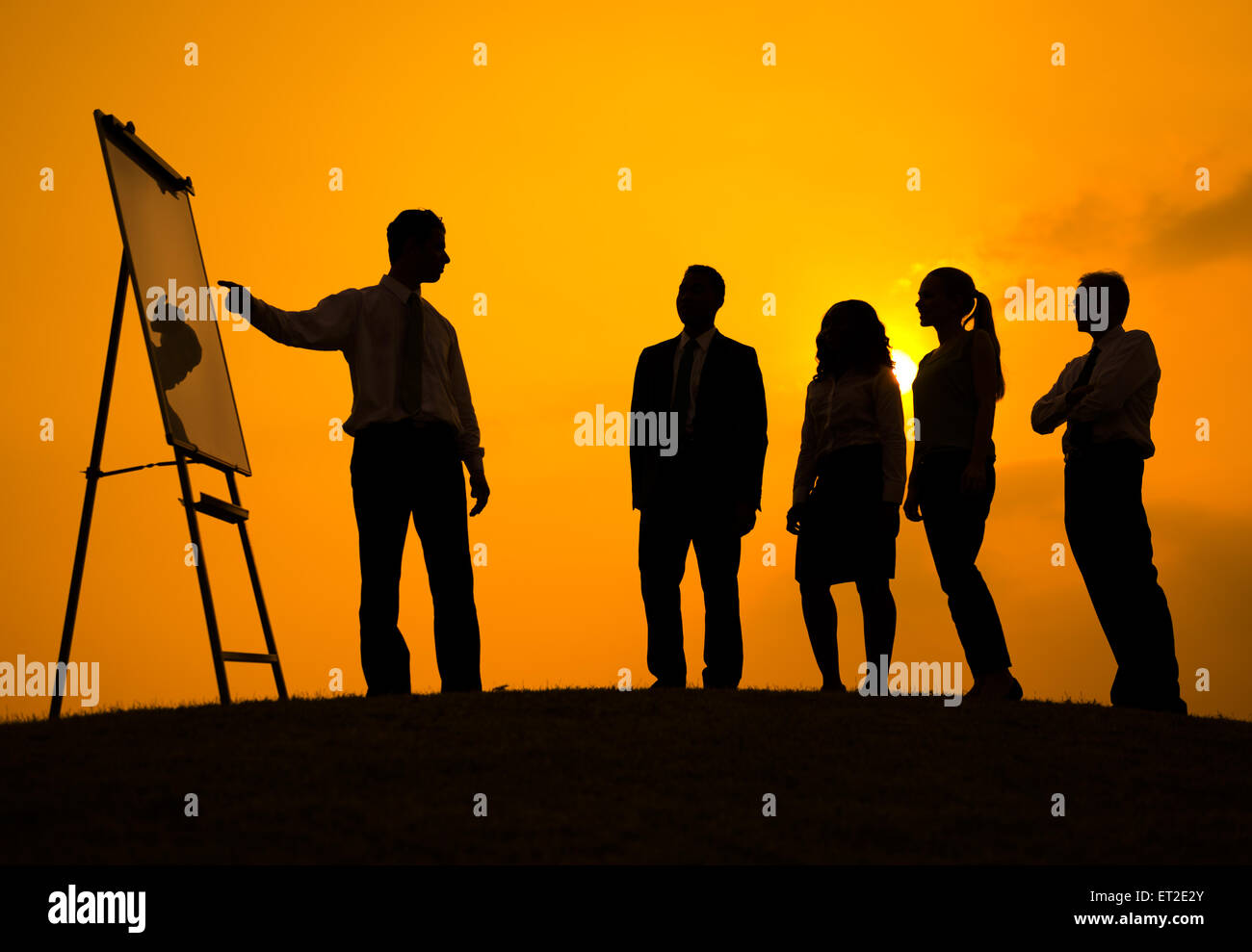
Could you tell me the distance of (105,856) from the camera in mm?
5262

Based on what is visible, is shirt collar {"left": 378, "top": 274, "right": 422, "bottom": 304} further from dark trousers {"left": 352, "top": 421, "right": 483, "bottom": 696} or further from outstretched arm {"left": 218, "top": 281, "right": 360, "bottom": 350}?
dark trousers {"left": 352, "top": 421, "right": 483, "bottom": 696}

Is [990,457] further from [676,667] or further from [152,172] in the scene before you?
[152,172]

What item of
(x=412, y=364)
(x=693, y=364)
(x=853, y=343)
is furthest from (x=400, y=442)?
(x=853, y=343)

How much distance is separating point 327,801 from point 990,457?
475cm

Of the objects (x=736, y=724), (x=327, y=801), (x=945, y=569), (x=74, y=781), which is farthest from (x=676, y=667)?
(x=74, y=781)

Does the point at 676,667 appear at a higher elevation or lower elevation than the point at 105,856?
higher

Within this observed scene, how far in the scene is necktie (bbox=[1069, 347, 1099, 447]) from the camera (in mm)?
8680

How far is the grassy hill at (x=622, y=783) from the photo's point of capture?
552 centimetres

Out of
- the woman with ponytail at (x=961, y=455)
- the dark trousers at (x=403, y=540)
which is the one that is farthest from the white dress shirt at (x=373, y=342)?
the woman with ponytail at (x=961, y=455)

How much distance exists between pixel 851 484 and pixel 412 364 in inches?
116

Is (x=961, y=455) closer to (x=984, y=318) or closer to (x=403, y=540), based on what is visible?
(x=984, y=318)

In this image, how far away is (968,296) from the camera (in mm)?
8805
